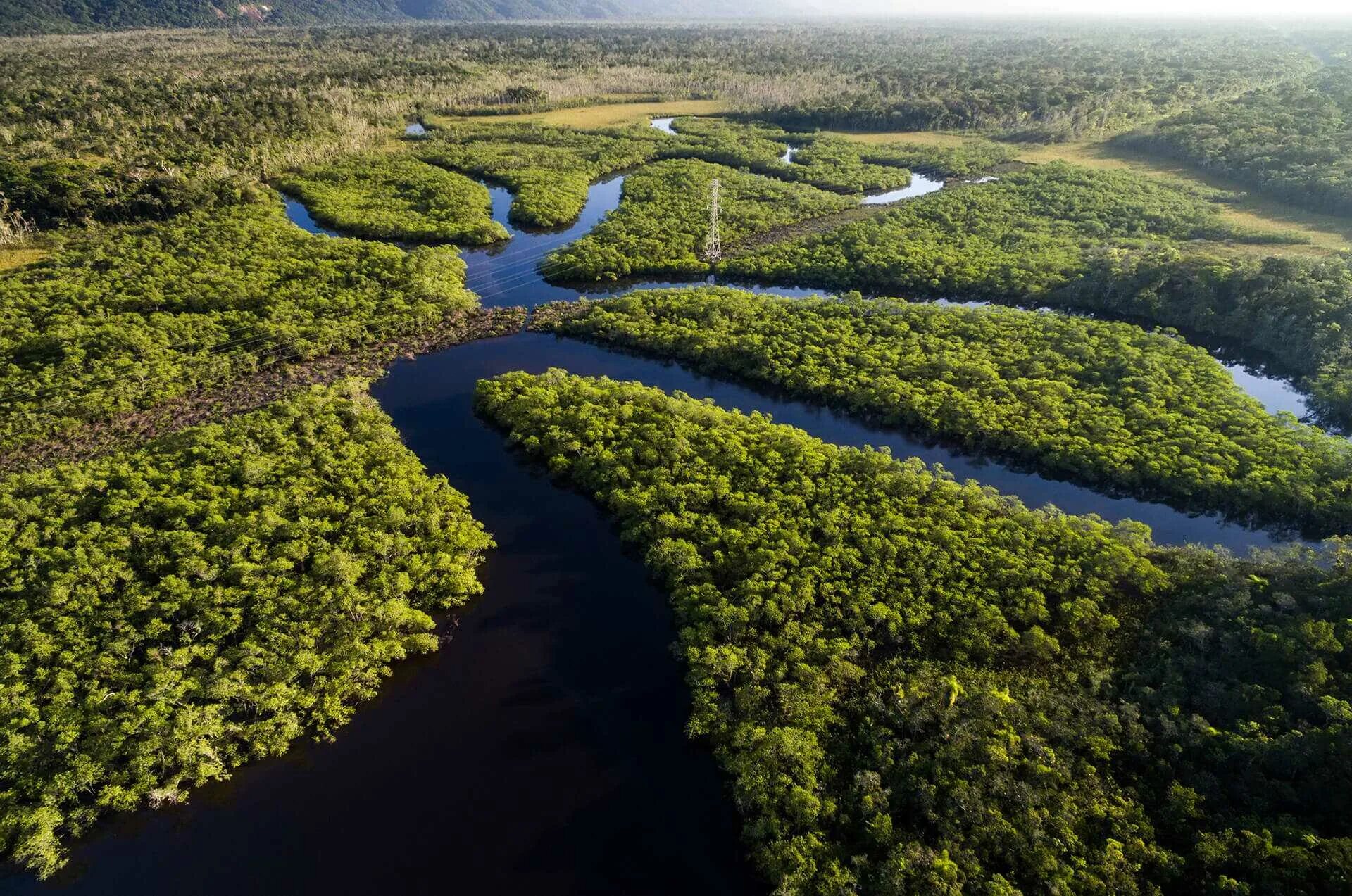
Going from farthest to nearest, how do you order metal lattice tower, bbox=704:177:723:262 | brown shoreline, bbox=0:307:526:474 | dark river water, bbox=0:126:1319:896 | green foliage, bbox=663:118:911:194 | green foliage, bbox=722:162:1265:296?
green foliage, bbox=663:118:911:194 → metal lattice tower, bbox=704:177:723:262 → green foliage, bbox=722:162:1265:296 → brown shoreline, bbox=0:307:526:474 → dark river water, bbox=0:126:1319:896

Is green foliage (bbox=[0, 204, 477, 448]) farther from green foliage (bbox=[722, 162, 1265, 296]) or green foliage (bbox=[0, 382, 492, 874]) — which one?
green foliage (bbox=[722, 162, 1265, 296])

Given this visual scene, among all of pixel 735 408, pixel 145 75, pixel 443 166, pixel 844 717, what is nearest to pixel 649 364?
pixel 735 408

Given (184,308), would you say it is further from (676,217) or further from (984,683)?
(984,683)

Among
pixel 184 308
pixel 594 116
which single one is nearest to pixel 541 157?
pixel 594 116

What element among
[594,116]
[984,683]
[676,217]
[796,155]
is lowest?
[984,683]

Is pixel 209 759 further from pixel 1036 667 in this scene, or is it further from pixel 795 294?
pixel 795 294

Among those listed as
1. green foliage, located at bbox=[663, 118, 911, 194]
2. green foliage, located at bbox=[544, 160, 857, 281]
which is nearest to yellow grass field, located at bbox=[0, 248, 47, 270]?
green foliage, located at bbox=[544, 160, 857, 281]
